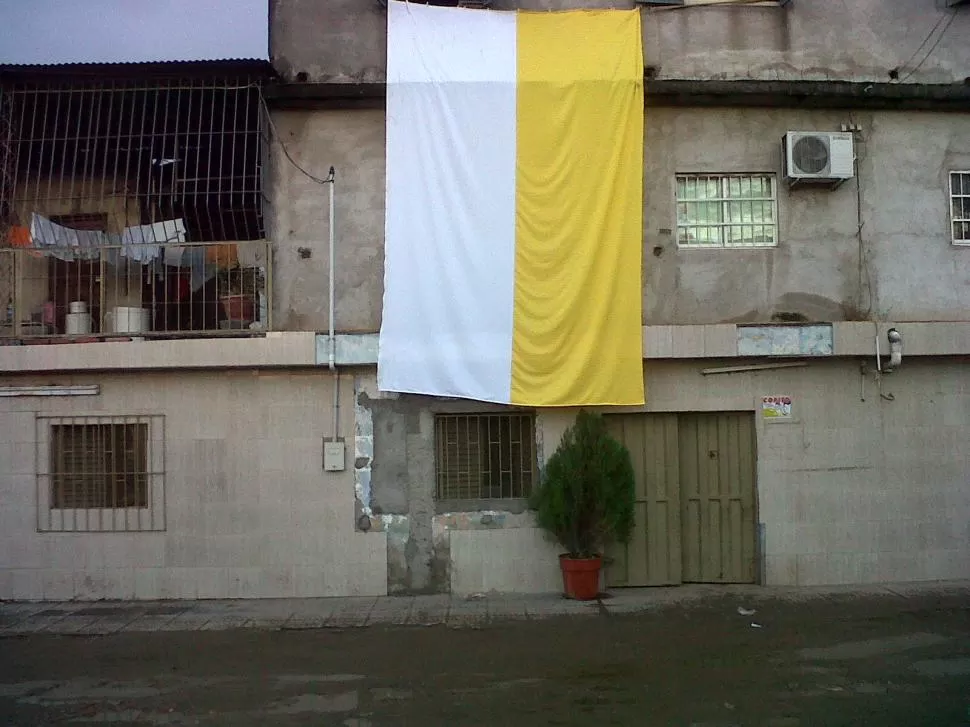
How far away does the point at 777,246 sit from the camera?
1083cm

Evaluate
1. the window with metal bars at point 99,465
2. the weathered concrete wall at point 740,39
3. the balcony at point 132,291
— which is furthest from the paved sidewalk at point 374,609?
the weathered concrete wall at point 740,39

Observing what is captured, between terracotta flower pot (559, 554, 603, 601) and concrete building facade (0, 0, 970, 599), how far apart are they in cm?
40

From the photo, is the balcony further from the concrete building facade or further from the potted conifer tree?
the potted conifer tree

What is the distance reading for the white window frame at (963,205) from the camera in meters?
11.0

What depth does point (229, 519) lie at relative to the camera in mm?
10492

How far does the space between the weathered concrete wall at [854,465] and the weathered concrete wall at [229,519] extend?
259 centimetres

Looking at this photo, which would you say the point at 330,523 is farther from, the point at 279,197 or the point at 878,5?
the point at 878,5

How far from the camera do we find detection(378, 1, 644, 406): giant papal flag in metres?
10.2

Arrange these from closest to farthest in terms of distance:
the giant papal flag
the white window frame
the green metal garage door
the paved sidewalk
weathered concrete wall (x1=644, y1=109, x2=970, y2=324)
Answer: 1. the paved sidewalk
2. the giant papal flag
3. the green metal garage door
4. weathered concrete wall (x1=644, y1=109, x2=970, y2=324)
5. the white window frame

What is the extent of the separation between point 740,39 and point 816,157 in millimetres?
1644

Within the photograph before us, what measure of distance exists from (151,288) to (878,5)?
29.7 ft

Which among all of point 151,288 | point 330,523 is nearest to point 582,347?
point 330,523

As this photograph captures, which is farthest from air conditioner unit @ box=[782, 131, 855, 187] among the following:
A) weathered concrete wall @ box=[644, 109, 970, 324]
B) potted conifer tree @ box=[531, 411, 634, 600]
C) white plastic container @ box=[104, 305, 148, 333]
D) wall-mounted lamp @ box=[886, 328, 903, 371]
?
white plastic container @ box=[104, 305, 148, 333]

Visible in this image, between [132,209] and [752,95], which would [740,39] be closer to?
[752,95]
